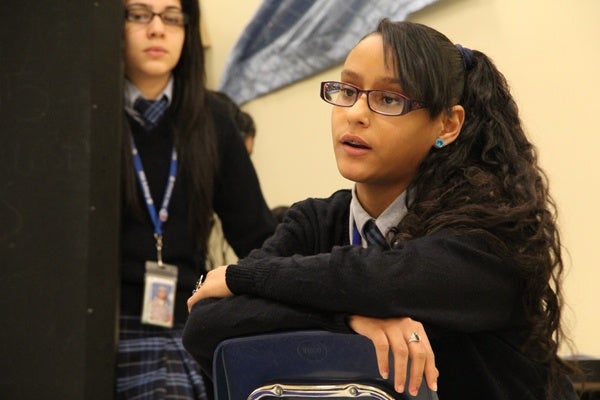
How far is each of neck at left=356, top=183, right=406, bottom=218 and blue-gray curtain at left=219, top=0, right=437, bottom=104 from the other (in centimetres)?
155

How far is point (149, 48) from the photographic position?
2916 mm

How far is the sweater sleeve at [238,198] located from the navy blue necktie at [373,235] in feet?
3.95

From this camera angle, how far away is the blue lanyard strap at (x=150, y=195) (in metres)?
2.80

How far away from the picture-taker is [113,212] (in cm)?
264

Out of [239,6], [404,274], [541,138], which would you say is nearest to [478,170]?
[404,274]

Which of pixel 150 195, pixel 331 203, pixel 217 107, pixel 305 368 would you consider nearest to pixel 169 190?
pixel 150 195

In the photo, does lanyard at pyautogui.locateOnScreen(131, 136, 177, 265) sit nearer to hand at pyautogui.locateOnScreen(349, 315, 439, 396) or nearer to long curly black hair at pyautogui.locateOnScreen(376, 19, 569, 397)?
long curly black hair at pyautogui.locateOnScreen(376, 19, 569, 397)

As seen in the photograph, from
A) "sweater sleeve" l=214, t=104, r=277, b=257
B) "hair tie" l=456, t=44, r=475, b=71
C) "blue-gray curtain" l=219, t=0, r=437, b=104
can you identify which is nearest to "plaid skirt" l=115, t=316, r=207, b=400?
"sweater sleeve" l=214, t=104, r=277, b=257

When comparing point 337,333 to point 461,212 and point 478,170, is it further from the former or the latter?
point 478,170

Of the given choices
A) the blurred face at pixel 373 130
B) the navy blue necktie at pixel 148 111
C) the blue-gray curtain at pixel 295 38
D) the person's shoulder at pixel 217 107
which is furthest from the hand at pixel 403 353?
the blue-gray curtain at pixel 295 38

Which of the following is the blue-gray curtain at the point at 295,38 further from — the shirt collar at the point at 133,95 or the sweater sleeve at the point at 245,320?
the sweater sleeve at the point at 245,320

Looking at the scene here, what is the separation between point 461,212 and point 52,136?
1.35 metres

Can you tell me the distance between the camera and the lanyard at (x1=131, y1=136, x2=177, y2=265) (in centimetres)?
280

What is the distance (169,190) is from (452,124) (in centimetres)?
119
